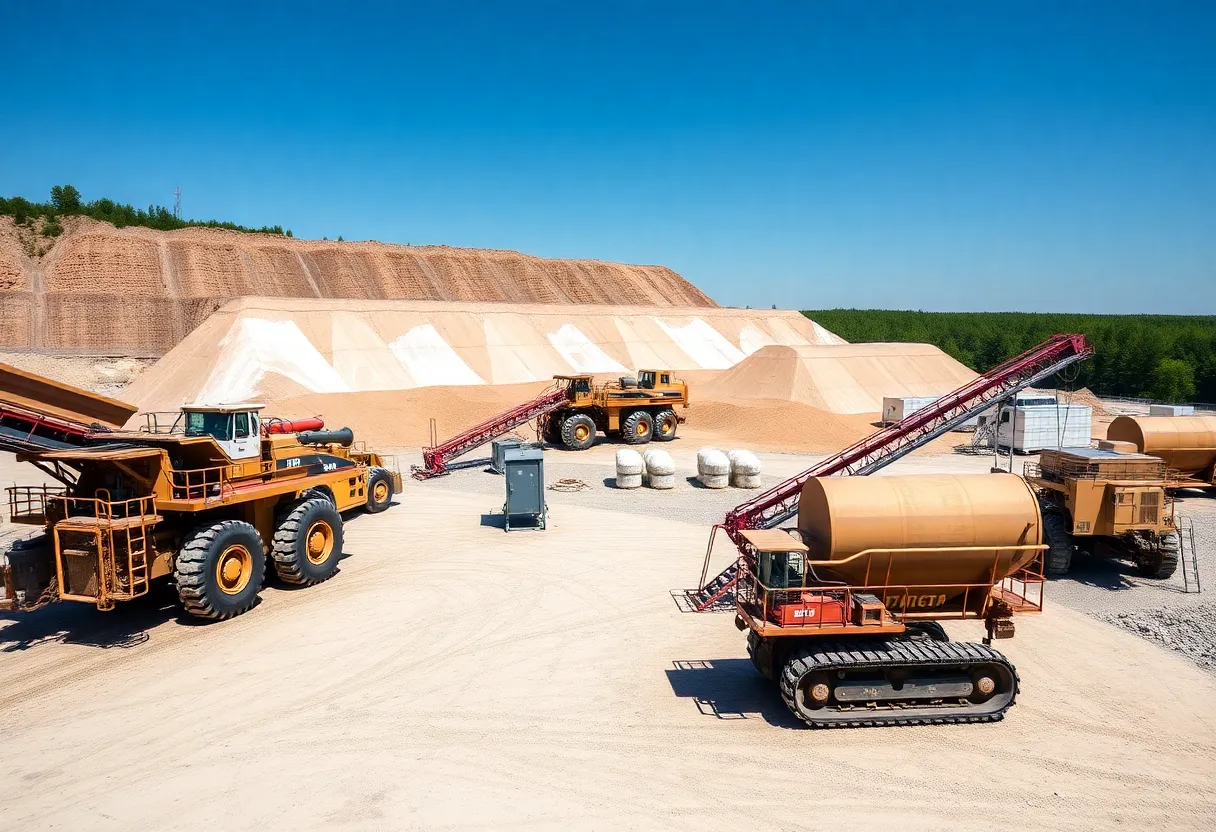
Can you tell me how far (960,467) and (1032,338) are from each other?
7844cm

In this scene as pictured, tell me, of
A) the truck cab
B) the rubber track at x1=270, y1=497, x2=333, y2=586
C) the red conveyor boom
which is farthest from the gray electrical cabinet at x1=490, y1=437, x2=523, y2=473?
the truck cab

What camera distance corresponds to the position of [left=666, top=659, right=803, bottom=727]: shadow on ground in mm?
8867

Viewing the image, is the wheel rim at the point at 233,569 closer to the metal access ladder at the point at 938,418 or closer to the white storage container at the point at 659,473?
the metal access ladder at the point at 938,418

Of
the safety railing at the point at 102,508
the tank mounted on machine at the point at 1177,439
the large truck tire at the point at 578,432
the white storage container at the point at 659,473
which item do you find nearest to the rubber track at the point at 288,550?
the safety railing at the point at 102,508

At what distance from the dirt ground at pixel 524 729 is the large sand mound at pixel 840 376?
1047 inches

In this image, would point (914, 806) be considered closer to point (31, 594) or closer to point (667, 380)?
point (31, 594)

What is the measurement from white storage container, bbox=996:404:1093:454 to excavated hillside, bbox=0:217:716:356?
45641mm

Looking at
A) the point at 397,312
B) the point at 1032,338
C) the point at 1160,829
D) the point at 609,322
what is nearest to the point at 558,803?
the point at 1160,829

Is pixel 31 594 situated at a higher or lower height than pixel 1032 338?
lower

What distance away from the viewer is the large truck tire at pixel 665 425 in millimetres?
30266

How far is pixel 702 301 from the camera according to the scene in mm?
79562

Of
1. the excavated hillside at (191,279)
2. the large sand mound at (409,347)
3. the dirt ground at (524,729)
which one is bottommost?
the dirt ground at (524,729)

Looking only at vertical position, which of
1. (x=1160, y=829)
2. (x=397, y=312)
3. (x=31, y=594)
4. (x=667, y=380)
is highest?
(x=397, y=312)

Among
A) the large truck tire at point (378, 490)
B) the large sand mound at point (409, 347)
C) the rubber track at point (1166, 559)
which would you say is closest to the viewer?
the rubber track at point (1166, 559)
